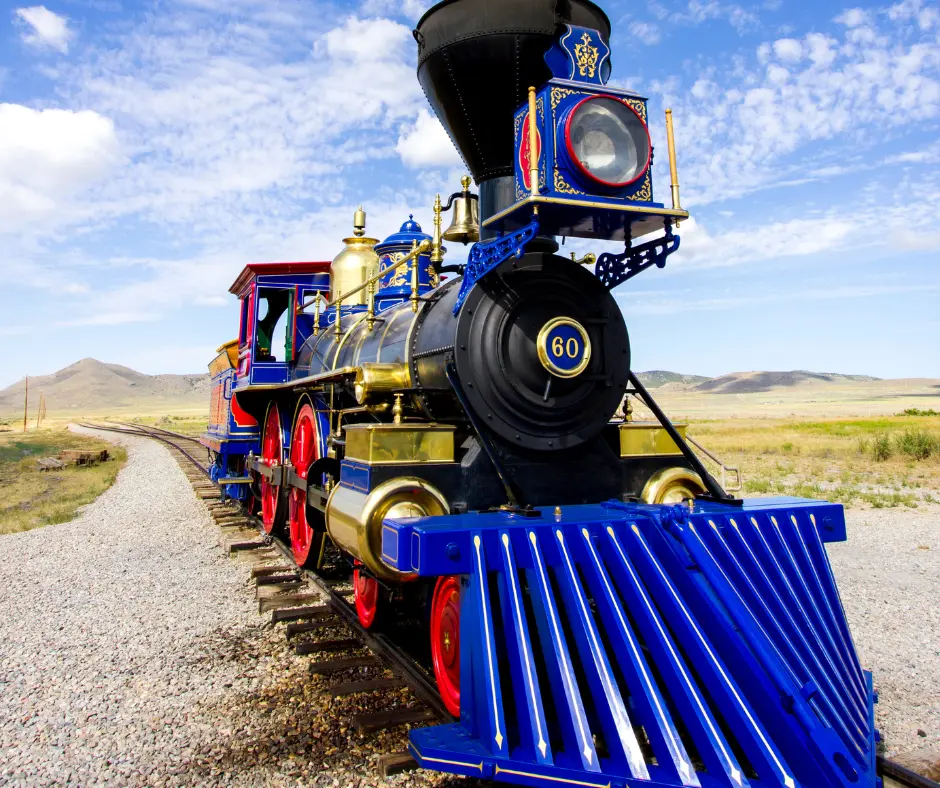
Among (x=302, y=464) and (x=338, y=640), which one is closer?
(x=338, y=640)

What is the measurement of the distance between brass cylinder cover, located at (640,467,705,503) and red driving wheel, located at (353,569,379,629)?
1868 millimetres

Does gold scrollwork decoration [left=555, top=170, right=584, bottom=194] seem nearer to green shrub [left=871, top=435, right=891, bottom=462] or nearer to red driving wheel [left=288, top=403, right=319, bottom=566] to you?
red driving wheel [left=288, top=403, right=319, bottom=566]

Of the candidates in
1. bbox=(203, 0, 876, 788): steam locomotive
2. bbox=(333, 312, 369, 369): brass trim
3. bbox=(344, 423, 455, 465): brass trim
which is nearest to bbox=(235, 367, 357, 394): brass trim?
bbox=(203, 0, 876, 788): steam locomotive

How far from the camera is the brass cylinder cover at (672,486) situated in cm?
453

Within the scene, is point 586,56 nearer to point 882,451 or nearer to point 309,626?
point 309,626

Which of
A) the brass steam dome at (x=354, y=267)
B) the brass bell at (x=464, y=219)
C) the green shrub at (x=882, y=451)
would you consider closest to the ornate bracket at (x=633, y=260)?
the brass bell at (x=464, y=219)

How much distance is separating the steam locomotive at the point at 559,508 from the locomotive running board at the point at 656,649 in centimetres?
1

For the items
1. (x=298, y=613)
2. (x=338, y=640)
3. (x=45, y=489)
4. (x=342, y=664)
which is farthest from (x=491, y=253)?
(x=45, y=489)

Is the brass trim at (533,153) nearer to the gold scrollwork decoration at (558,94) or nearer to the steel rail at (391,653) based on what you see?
the gold scrollwork decoration at (558,94)

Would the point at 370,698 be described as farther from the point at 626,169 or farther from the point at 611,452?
the point at 626,169

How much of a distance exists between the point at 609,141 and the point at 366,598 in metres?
3.32

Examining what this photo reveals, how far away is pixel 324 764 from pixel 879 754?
2476mm

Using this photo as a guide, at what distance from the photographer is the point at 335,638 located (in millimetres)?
4859

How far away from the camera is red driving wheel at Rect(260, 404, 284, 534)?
7801 millimetres
